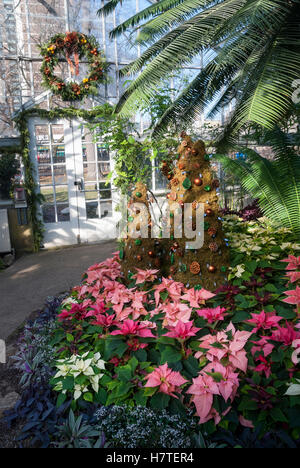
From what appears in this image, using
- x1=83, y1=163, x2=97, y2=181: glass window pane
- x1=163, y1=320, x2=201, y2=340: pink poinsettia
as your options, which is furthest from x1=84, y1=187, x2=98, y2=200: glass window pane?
x1=163, y1=320, x2=201, y2=340: pink poinsettia

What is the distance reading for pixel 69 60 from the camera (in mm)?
5703

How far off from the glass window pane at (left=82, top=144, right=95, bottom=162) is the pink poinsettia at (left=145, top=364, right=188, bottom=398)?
16.3 feet

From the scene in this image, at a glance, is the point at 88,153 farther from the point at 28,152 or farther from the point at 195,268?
the point at 195,268

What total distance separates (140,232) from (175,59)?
1.84 metres

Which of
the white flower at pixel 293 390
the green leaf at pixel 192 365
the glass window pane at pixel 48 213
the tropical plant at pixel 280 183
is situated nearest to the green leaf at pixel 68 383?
the green leaf at pixel 192 365

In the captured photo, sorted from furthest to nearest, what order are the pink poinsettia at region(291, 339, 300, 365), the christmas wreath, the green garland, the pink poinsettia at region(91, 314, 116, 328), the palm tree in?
the green garland → the christmas wreath → the palm tree → the pink poinsettia at region(91, 314, 116, 328) → the pink poinsettia at region(291, 339, 300, 365)

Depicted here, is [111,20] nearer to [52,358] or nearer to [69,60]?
[69,60]

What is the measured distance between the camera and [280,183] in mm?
3084

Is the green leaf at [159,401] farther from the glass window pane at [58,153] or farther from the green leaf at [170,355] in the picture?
the glass window pane at [58,153]

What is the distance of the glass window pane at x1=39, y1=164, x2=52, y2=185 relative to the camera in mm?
5902

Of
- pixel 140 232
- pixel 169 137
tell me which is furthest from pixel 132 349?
pixel 169 137

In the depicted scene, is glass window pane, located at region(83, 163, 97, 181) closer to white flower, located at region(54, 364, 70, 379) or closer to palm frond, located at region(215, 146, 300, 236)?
palm frond, located at region(215, 146, 300, 236)

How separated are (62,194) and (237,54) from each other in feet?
12.5

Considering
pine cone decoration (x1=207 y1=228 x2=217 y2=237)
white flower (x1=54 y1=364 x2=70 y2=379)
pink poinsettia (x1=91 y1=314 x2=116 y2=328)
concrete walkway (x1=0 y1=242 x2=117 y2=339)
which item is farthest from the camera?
concrete walkway (x1=0 y1=242 x2=117 y2=339)
